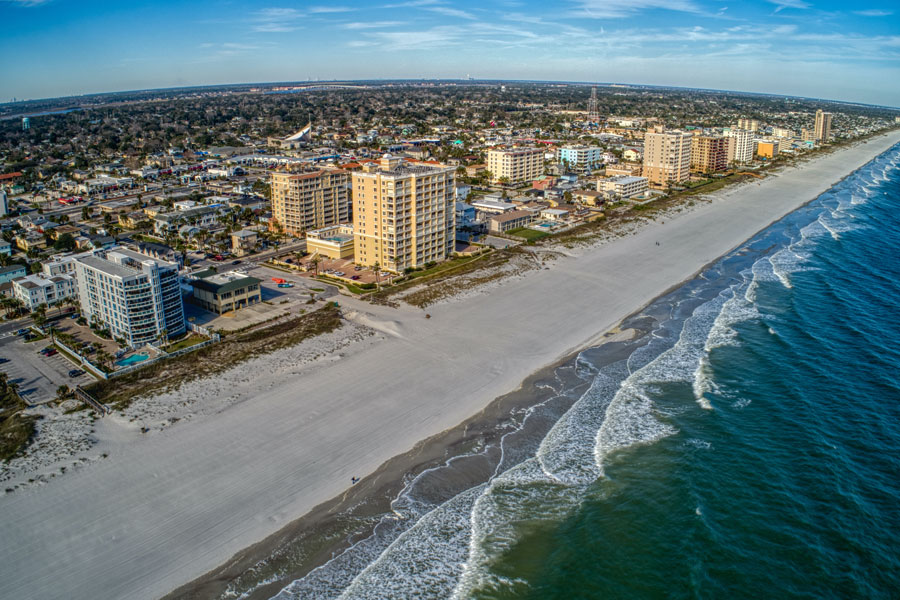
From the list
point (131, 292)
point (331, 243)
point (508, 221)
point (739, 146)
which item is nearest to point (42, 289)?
point (131, 292)

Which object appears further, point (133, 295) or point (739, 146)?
point (739, 146)

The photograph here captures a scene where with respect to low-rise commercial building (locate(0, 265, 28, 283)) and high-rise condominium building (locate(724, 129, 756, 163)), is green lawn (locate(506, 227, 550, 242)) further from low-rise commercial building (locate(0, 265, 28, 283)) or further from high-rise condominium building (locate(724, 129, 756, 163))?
high-rise condominium building (locate(724, 129, 756, 163))

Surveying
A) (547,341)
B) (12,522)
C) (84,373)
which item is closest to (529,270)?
(547,341)

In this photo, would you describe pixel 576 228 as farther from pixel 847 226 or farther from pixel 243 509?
pixel 243 509

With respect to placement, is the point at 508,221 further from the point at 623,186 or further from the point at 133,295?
the point at 133,295

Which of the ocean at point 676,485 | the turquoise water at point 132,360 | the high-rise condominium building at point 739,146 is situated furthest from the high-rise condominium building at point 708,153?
the turquoise water at point 132,360

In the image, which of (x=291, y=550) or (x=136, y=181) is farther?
(x=136, y=181)
